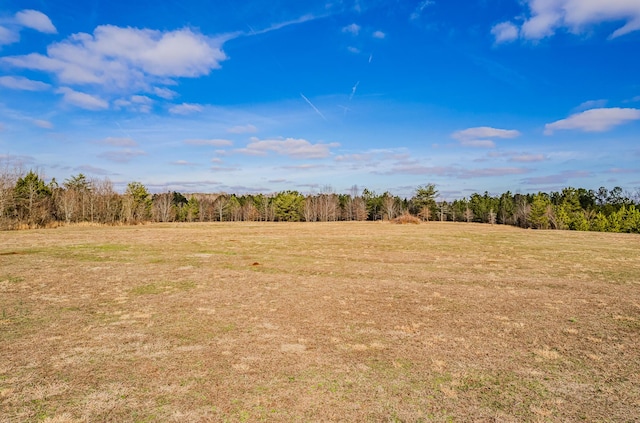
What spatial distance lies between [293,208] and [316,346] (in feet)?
334

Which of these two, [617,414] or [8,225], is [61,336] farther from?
[8,225]

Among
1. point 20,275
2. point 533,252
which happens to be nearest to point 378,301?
point 20,275

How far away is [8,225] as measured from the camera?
3994cm

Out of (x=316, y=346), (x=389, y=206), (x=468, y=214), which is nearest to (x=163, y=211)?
(x=389, y=206)

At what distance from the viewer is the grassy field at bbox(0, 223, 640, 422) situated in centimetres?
463

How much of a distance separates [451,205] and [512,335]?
392 feet

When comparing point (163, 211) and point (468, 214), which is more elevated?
point (163, 211)

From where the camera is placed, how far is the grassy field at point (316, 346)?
4.63 meters

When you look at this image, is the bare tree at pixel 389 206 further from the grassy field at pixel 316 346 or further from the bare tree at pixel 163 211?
the grassy field at pixel 316 346

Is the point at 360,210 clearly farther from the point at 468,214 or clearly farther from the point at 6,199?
the point at 6,199

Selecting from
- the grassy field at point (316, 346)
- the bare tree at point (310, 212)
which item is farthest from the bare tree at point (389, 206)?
the grassy field at point (316, 346)

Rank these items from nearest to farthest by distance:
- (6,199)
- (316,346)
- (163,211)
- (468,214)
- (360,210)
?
(316,346)
(6,199)
(163,211)
(468,214)
(360,210)

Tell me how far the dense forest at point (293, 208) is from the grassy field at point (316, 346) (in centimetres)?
4418

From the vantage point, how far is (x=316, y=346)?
6.78m
